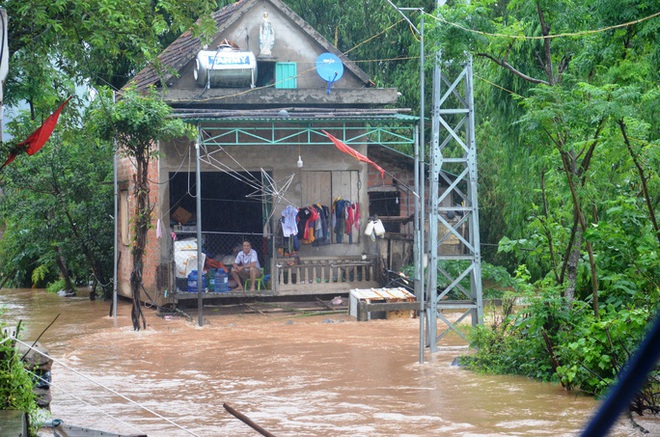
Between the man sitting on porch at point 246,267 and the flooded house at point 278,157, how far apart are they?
10.3 inches

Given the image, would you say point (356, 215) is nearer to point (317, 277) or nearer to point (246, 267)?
point (317, 277)

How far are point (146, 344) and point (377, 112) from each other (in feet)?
23.3

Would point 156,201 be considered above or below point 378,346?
above

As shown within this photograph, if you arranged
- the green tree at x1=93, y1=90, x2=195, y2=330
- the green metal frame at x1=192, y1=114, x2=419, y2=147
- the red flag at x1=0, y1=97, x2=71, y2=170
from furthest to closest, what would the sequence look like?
the green metal frame at x1=192, y1=114, x2=419, y2=147 < the green tree at x1=93, y1=90, x2=195, y2=330 < the red flag at x1=0, y1=97, x2=71, y2=170

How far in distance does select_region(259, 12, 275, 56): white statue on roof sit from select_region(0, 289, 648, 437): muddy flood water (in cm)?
627

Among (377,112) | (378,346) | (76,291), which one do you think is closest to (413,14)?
(377,112)

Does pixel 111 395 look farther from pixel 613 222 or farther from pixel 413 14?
pixel 413 14

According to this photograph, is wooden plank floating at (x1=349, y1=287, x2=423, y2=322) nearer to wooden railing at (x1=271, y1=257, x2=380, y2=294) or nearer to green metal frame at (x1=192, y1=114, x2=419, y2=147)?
wooden railing at (x1=271, y1=257, x2=380, y2=294)

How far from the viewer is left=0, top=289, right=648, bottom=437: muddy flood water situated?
29.5ft

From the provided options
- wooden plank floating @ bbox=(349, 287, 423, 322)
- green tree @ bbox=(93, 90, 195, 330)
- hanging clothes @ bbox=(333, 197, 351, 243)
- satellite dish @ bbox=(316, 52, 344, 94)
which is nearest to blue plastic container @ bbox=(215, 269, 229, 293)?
green tree @ bbox=(93, 90, 195, 330)

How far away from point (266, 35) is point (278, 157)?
284cm

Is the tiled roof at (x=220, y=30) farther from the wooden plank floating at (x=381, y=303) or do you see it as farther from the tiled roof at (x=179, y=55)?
the wooden plank floating at (x=381, y=303)

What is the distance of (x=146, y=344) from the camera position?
585 inches

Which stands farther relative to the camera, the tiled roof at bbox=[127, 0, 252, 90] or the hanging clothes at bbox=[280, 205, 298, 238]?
the tiled roof at bbox=[127, 0, 252, 90]
